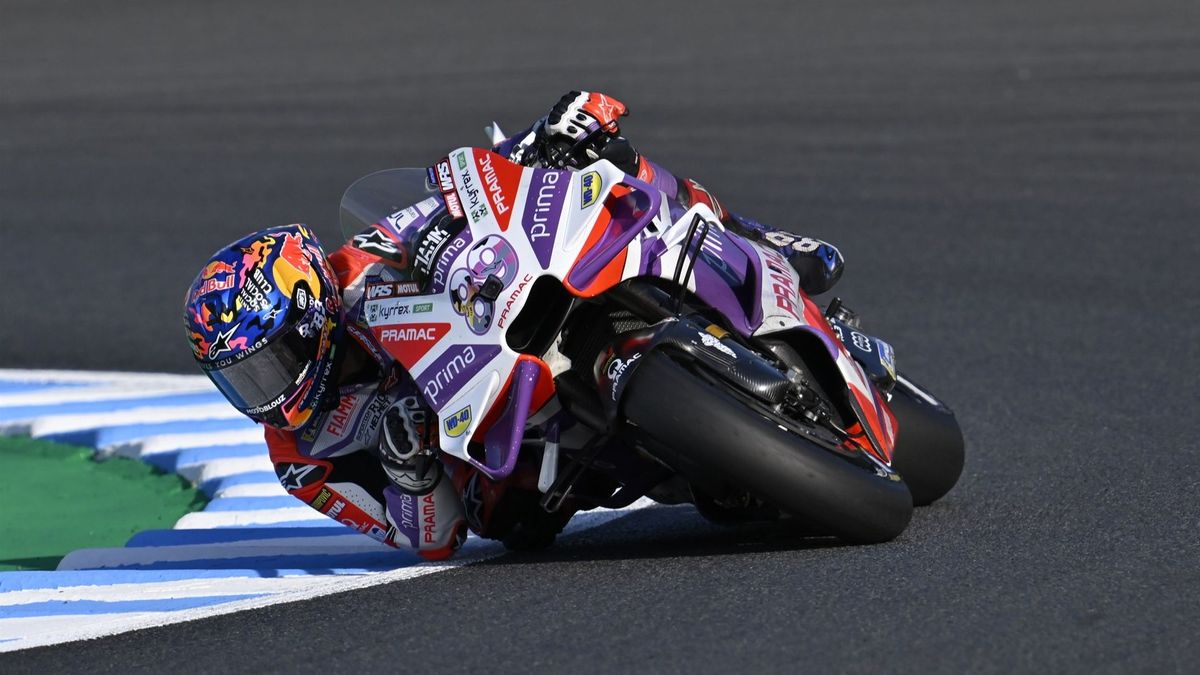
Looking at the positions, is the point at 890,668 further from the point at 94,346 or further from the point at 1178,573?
the point at 94,346

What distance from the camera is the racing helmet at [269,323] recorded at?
462 cm

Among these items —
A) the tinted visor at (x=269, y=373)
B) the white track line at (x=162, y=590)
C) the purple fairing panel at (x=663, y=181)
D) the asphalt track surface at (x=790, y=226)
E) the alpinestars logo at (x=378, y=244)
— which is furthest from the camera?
the purple fairing panel at (x=663, y=181)

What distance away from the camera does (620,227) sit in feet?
15.1

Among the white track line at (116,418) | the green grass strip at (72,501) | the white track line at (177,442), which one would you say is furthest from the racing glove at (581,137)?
the white track line at (116,418)

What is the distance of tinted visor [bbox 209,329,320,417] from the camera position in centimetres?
466

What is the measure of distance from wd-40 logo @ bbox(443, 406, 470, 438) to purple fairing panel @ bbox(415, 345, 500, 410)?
48mm

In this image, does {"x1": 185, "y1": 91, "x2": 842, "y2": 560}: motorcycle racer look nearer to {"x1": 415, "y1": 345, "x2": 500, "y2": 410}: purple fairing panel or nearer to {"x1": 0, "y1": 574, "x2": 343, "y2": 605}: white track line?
{"x1": 415, "y1": 345, "x2": 500, "y2": 410}: purple fairing panel

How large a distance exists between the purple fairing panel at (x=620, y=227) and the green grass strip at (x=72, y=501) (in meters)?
2.75

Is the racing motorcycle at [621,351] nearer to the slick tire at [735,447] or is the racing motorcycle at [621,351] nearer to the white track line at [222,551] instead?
the slick tire at [735,447]

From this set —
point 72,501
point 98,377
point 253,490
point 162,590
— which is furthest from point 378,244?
point 98,377

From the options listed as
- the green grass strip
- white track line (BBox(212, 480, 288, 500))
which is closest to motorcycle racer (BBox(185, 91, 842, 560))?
white track line (BBox(212, 480, 288, 500))

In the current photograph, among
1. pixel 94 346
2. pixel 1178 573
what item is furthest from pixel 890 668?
pixel 94 346

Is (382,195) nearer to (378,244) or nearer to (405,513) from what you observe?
(378,244)

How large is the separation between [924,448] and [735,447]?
1.40 metres
